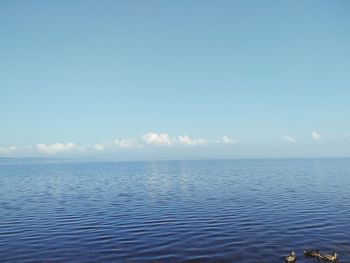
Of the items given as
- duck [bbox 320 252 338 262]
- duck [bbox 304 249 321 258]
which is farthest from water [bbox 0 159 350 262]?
duck [bbox 320 252 338 262]

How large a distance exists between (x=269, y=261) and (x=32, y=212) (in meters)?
35.2

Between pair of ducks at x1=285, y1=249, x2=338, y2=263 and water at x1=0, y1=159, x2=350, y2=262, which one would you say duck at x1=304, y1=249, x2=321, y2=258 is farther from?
water at x1=0, y1=159, x2=350, y2=262

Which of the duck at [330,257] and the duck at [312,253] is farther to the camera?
the duck at [312,253]

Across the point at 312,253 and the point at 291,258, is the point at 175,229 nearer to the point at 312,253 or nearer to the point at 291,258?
the point at 291,258

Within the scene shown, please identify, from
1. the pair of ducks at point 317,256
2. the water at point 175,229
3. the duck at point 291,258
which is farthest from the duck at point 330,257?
the duck at point 291,258

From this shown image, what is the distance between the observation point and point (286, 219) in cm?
3966

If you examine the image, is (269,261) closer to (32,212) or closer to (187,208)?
(187,208)

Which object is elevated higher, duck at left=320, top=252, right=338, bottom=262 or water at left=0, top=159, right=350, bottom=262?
duck at left=320, top=252, right=338, bottom=262

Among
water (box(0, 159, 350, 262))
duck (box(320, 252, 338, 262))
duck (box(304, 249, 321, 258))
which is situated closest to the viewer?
duck (box(320, 252, 338, 262))

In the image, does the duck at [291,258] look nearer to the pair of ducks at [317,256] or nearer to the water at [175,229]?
the pair of ducks at [317,256]

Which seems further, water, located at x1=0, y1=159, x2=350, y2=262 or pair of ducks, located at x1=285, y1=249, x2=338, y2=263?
water, located at x1=0, y1=159, x2=350, y2=262

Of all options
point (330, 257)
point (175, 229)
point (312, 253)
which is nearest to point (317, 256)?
point (312, 253)

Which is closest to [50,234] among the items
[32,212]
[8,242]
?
[8,242]

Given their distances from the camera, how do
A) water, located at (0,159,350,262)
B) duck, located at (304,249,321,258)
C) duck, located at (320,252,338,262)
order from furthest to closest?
water, located at (0,159,350,262) < duck, located at (304,249,321,258) < duck, located at (320,252,338,262)
